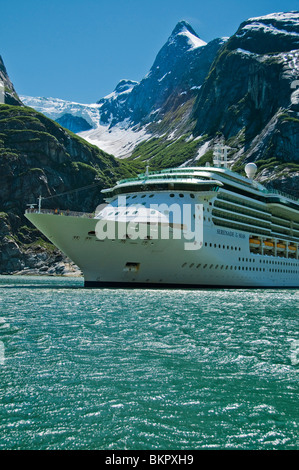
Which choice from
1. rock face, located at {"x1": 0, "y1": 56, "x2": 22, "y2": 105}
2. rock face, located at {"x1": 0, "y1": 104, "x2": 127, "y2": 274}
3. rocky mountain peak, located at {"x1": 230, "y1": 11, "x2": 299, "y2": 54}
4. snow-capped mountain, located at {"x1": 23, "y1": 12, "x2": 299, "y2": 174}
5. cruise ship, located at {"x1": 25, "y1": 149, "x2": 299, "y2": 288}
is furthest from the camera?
rocky mountain peak, located at {"x1": 230, "y1": 11, "x2": 299, "y2": 54}

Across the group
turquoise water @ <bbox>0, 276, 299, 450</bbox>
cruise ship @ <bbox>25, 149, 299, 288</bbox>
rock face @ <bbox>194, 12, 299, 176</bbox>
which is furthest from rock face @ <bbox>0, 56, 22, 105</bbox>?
turquoise water @ <bbox>0, 276, 299, 450</bbox>

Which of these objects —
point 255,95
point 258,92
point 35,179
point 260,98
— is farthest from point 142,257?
point 255,95

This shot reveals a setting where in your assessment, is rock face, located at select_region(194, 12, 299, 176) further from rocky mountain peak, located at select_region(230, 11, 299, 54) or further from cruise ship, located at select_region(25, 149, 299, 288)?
cruise ship, located at select_region(25, 149, 299, 288)

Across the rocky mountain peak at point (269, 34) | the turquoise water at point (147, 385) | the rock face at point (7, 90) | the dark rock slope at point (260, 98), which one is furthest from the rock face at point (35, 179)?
the turquoise water at point (147, 385)

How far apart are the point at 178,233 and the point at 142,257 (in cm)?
344

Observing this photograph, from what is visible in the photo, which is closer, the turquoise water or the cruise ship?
the turquoise water

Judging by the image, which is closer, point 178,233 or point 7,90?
point 178,233

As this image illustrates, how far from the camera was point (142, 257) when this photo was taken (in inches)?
1287

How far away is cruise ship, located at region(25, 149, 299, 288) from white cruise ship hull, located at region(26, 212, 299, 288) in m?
0.07

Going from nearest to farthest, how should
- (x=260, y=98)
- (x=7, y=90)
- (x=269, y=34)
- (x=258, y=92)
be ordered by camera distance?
1. (x=260, y=98)
2. (x=258, y=92)
3. (x=7, y=90)
4. (x=269, y=34)

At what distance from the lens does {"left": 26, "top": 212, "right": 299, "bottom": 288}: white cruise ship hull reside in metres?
31.0

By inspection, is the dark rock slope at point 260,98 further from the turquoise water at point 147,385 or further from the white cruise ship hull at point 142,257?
the turquoise water at point 147,385

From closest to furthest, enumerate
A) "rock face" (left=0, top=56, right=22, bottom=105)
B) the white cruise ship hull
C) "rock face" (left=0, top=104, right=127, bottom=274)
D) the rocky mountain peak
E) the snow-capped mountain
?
the white cruise ship hull, "rock face" (left=0, top=104, right=127, bottom=274), the snow-capped mountain, "rock face" (left=0, top=56, right=22, bottom=105), the rocky mountain peak

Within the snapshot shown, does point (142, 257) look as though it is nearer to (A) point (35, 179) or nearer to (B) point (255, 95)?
(A) point (35, 179)
